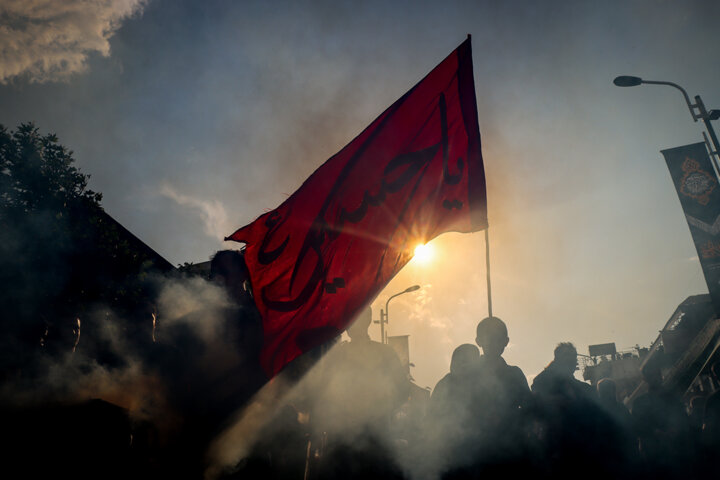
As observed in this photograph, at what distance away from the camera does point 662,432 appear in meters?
4.46

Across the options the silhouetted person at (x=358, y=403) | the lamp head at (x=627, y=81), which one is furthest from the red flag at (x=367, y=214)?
the lamp head at (x=627, y=81)

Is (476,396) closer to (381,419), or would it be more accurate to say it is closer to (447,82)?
(381,419)

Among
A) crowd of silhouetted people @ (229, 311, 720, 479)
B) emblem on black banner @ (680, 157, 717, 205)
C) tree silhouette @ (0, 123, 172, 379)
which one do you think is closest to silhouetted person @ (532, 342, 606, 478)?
crowd of silhouetted people @ (229, 311, 720, 479)

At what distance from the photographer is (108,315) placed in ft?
36.1

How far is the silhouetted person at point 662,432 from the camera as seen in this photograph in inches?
A: 167

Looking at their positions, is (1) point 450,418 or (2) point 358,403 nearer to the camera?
(1) point 450,418

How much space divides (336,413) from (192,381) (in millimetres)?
1897

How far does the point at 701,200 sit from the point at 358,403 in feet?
32.4

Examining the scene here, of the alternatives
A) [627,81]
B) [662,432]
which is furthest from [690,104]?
[662,432]

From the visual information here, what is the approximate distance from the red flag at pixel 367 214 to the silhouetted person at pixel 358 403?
3.40 ft

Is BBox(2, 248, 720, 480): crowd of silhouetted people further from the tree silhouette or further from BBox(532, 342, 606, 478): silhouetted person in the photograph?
the tree silhouette

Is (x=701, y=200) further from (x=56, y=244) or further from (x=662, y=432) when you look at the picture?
(x=56, y=244)

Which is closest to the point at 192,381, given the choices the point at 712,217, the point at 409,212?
the point at 409,212

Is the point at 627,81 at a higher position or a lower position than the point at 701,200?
higher
